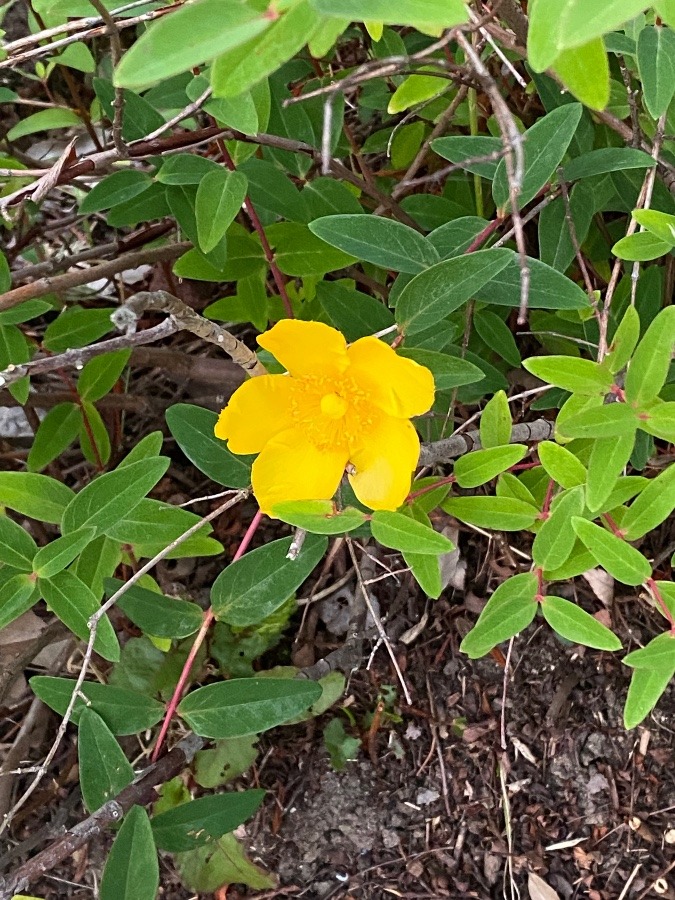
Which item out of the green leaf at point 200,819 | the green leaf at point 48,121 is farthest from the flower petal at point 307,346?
the green leaf at point 48,121

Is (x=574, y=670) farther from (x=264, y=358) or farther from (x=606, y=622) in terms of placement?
(x=264, y=358)

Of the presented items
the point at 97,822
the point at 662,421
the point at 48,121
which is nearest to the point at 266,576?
the point at 97,822

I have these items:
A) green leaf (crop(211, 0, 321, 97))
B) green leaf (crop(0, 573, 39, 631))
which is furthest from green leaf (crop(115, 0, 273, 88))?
green leaf (crop(0, 573, 39, 631))

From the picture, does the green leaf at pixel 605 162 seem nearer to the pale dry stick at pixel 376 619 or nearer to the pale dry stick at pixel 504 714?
the pale dry stick at pixel 376 619

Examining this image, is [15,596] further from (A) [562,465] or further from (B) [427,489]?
(A) [562,465]

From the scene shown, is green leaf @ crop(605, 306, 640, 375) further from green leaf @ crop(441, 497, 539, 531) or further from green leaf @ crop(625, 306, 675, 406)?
green leaf @ crop(441, 497, 539, 531)

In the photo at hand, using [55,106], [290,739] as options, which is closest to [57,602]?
[290,739]
